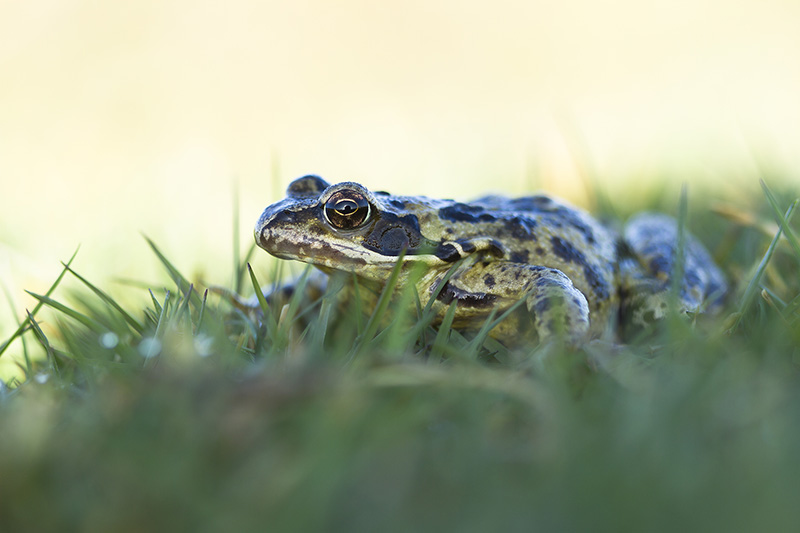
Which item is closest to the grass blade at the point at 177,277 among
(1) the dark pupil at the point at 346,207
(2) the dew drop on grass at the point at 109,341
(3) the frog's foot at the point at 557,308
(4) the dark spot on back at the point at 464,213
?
(2) the dew drop on grass at the point at 109,341

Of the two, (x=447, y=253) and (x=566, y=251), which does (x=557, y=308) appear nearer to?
(x=447, y=253)

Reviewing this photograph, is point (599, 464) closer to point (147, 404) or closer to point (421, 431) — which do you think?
point (421, 431)

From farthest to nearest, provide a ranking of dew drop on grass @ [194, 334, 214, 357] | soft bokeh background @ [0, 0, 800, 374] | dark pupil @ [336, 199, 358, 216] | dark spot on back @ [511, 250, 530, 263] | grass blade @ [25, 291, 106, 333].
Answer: soft bokeh background @ [0, 0, 800, 374]
dark spot on back @ [511, 250, 530, 263]
dark pupil @ [336, 199, 358, 216]
grass blade @ [25, 291, 106, 333]
dew drop on grass @ [194, 334, 214, 357]

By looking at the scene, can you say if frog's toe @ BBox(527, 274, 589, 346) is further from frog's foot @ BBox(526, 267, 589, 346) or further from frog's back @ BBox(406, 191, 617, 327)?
frog's back @ BBox(406, 191, 617, 327)

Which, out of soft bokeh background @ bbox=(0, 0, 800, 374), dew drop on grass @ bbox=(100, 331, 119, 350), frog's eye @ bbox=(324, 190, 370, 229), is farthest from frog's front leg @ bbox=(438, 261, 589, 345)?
soft bokeh background @ bbox=(0, 0, 800, 374)

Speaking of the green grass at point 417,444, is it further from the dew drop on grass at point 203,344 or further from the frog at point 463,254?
the frog at point 463,254

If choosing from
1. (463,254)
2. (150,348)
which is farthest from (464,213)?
(150,348)

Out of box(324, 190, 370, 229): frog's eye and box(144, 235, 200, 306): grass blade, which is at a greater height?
box(324, 190, 370, 229): frog's eye

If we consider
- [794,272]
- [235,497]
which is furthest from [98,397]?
[794,272]
